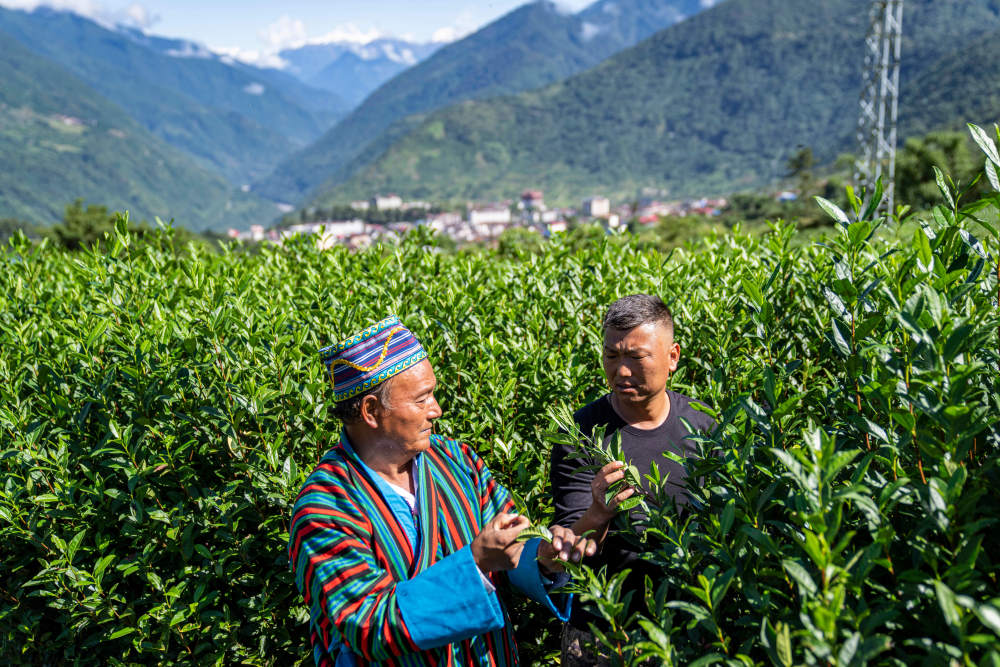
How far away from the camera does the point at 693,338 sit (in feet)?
11.2

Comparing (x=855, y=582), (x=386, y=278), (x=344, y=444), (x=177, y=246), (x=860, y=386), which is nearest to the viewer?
(x=855, y=582)

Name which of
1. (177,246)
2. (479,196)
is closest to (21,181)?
(479,196)

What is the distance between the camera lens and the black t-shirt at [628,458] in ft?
7.85

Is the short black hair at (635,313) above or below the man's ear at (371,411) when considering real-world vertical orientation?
above

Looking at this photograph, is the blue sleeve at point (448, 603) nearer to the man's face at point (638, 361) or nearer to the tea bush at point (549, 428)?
the tea bush at point (549, 428)

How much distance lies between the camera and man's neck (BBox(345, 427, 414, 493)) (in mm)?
2104

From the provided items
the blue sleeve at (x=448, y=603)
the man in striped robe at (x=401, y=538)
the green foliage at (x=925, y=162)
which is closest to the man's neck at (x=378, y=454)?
the man in striped robe at (x=401, y=538)

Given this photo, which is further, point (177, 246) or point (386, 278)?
point (177, 246)

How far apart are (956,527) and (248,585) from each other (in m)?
2.74

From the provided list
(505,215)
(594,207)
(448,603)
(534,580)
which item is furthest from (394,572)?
(505,215)

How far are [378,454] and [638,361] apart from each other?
1041 millimetres

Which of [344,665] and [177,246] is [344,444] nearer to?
[344,665]

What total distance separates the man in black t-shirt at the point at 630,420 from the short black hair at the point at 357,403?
78cm

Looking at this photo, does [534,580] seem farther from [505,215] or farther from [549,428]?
[505,215]
